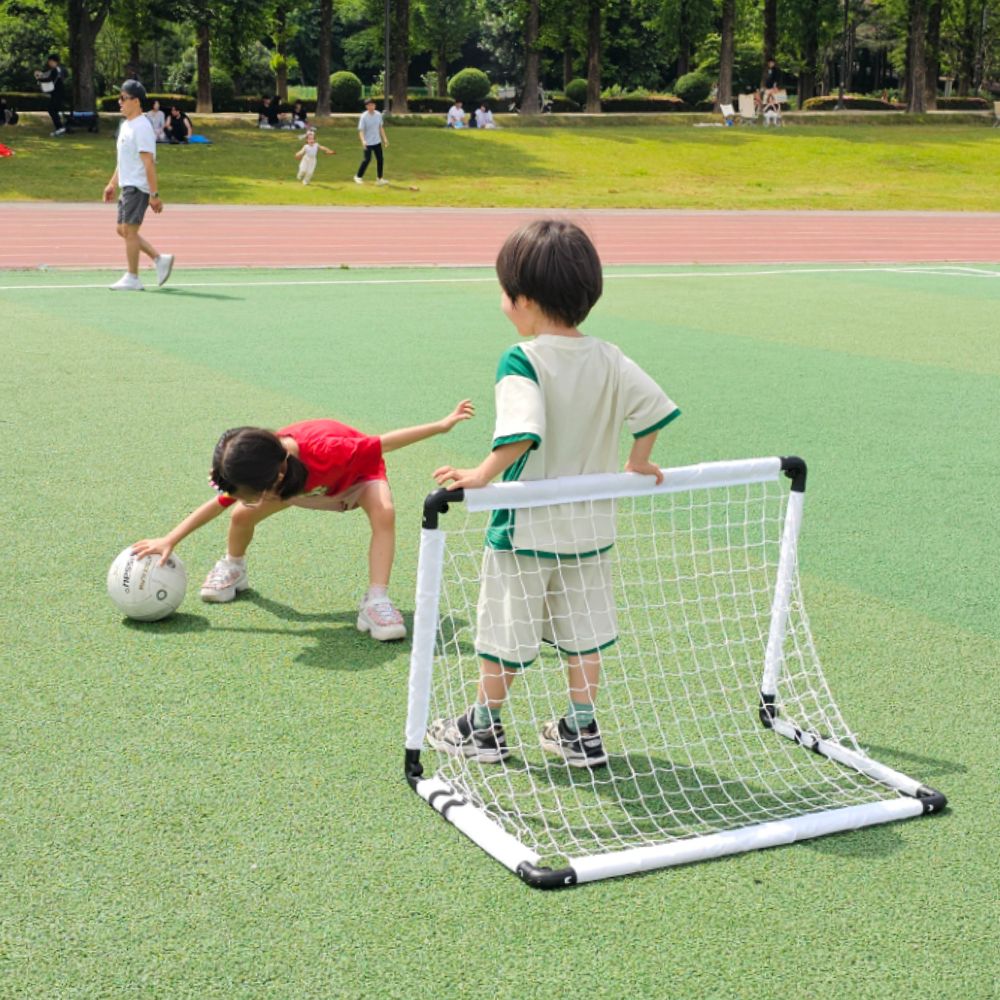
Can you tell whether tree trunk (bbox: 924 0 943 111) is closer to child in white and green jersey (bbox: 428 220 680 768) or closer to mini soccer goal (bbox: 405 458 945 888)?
mini soccer goal (bbox: 405 458 945 888)

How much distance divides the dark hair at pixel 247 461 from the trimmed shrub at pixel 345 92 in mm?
59119

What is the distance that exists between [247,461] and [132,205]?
10.5 m

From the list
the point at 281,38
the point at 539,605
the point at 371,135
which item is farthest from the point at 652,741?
the point at 281,38

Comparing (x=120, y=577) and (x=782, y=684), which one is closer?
(x=782, y=684)

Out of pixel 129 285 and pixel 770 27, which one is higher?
pixel 770 27

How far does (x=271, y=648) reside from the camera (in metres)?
4.82

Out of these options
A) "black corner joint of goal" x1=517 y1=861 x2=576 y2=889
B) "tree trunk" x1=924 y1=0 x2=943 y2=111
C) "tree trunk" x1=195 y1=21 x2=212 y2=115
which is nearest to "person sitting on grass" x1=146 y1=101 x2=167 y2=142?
"tree trunk" x1=195 y1=21 x2=212 y2=115

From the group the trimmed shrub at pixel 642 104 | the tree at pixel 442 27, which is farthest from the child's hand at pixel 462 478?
the tree at pixel 442 27

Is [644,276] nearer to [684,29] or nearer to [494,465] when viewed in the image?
[494,465]

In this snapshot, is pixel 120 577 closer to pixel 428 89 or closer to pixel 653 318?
pixel 653 318

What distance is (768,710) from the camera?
430 cm

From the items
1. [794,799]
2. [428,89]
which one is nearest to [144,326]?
Answer: [794,799]

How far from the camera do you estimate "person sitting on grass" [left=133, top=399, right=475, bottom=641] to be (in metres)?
4.60

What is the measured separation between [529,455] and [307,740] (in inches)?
45.9
